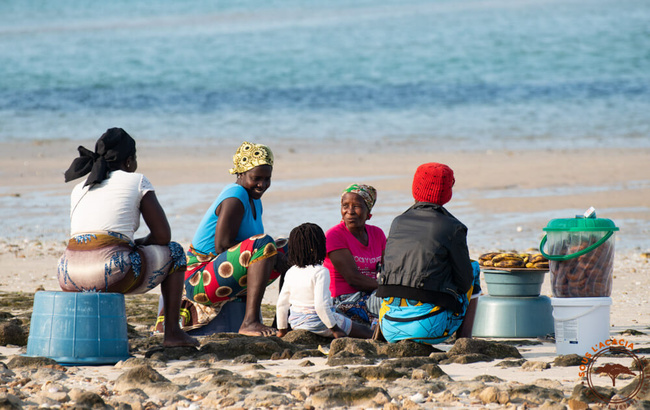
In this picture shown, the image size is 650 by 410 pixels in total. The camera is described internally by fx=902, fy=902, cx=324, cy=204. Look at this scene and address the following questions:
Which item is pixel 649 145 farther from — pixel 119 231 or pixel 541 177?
pixel 119 231

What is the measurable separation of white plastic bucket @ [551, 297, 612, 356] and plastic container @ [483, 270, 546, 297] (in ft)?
3.07

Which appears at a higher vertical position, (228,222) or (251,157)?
(251,157)

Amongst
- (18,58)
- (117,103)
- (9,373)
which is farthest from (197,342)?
(18,58)

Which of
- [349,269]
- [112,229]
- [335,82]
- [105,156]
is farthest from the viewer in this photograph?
[335,82]

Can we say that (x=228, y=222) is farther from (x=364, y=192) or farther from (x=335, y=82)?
(x=335, y=82)

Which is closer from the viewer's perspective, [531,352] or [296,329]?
[531,352]

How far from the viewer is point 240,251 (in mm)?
5750

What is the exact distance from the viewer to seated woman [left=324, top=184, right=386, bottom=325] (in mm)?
5973

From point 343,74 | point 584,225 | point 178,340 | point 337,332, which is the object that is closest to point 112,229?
point 178,340

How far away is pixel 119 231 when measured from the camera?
489 centimetres

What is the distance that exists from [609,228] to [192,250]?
107 inches

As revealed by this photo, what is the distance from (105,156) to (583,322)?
9.06 feet

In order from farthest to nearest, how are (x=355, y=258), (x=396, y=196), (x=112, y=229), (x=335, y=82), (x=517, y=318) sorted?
(x=335, y=82) < (x=396, y=196) < (x=355, y=258) < (x=517, y=318) < (x=112, y=229)

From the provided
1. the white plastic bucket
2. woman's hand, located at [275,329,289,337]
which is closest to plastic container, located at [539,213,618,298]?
the white plastic bucket
